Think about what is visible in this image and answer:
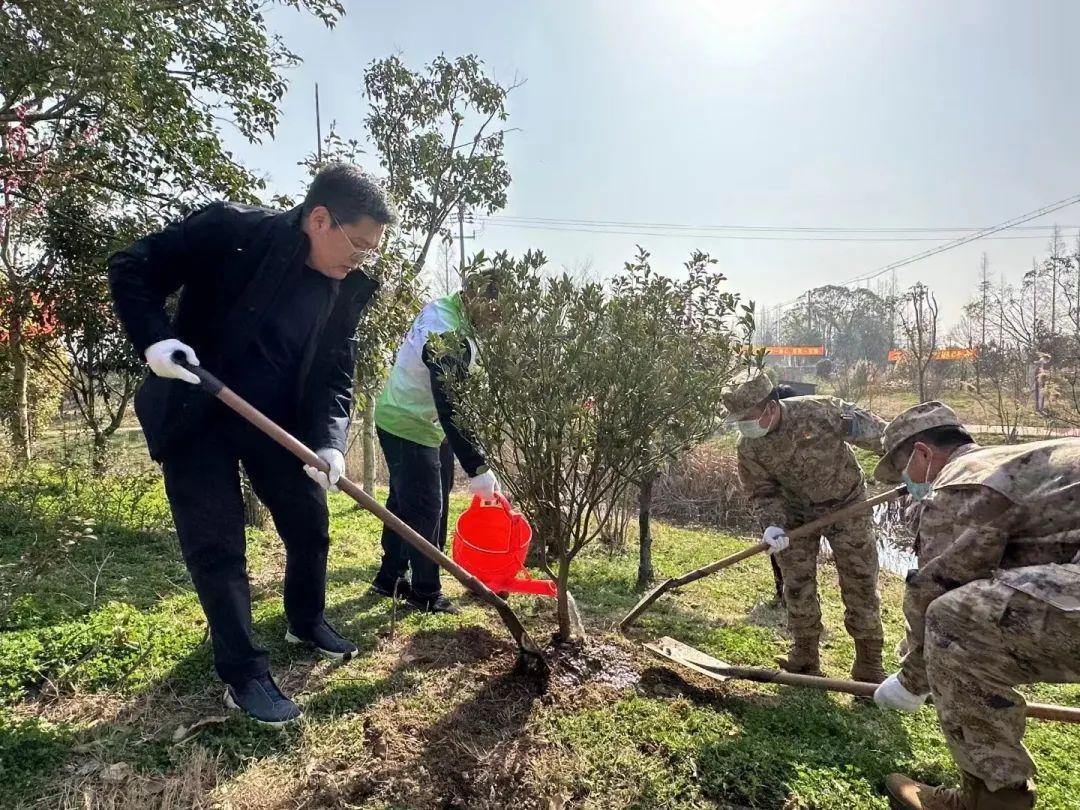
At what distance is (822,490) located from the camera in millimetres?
3549

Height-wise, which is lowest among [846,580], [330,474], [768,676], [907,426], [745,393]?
[768,676]

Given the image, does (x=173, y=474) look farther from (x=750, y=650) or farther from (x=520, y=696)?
(x=750, y=650)

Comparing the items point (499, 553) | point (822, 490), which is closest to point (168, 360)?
point (499, 553)

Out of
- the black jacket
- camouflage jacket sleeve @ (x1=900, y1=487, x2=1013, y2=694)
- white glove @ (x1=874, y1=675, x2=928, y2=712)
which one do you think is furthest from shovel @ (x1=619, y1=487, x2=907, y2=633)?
the black jacket

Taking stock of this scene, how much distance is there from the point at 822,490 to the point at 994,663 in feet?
5.25

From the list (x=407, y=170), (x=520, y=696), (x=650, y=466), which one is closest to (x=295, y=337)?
(x=650, y=466)

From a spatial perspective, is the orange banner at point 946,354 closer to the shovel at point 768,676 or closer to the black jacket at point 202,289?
the shovel at point 768,676

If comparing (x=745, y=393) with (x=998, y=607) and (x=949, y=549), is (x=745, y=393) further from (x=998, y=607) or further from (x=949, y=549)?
(x=998, y=607)

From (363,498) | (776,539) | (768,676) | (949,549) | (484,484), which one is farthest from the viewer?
(776,539)

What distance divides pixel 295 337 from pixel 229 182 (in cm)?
323

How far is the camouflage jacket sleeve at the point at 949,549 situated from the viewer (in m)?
→ 2.09

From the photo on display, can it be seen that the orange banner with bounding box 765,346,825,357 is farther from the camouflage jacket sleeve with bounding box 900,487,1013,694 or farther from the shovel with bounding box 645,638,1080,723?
the camouflage jacket sleeve with bounding box 900,487,1013,694

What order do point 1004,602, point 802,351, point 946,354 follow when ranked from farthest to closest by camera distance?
1. point 802,351
2. point 946,354
3. point 1004,602

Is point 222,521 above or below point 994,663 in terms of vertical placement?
above
